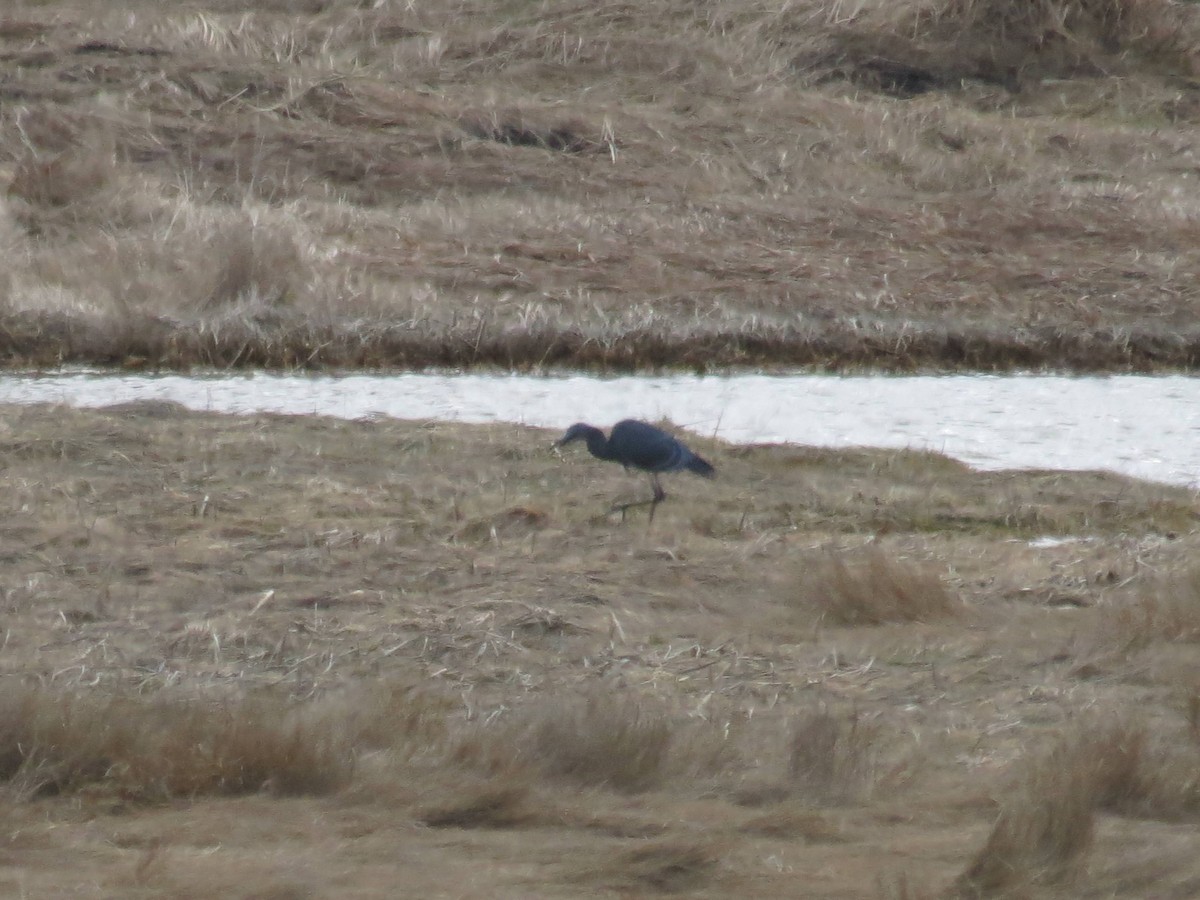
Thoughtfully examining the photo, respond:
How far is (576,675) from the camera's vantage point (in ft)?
20.1

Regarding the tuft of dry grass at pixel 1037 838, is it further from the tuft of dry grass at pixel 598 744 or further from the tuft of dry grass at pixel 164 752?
the tuft of dry grass at pixel 164 752

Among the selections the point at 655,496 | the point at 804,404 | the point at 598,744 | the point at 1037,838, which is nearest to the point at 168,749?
the point at 598,744

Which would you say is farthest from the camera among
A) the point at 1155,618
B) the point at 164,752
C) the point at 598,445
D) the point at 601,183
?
the point at 601,183

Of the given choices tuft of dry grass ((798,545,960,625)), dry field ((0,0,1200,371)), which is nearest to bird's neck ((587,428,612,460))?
tuft of dry grass ((798,545,960,625))

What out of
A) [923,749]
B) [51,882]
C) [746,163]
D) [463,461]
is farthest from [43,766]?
[746,163]

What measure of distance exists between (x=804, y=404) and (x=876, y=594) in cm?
598

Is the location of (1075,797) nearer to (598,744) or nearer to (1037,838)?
(1037,838)

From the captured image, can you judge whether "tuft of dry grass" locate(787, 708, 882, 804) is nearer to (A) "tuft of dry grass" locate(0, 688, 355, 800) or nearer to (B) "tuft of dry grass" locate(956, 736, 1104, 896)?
(B) "tuft of dry grass" locate(956, 736, 1104, 896)

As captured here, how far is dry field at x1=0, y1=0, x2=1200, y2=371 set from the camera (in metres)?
14.7

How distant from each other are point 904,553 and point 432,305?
24.9 feet

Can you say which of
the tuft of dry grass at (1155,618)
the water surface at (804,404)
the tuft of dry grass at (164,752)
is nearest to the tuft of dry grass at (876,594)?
the tuft of dry grass at (1155,618)

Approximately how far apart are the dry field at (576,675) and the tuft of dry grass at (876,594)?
2 cm

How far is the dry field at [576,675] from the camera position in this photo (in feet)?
14.3

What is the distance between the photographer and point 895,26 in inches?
1024
